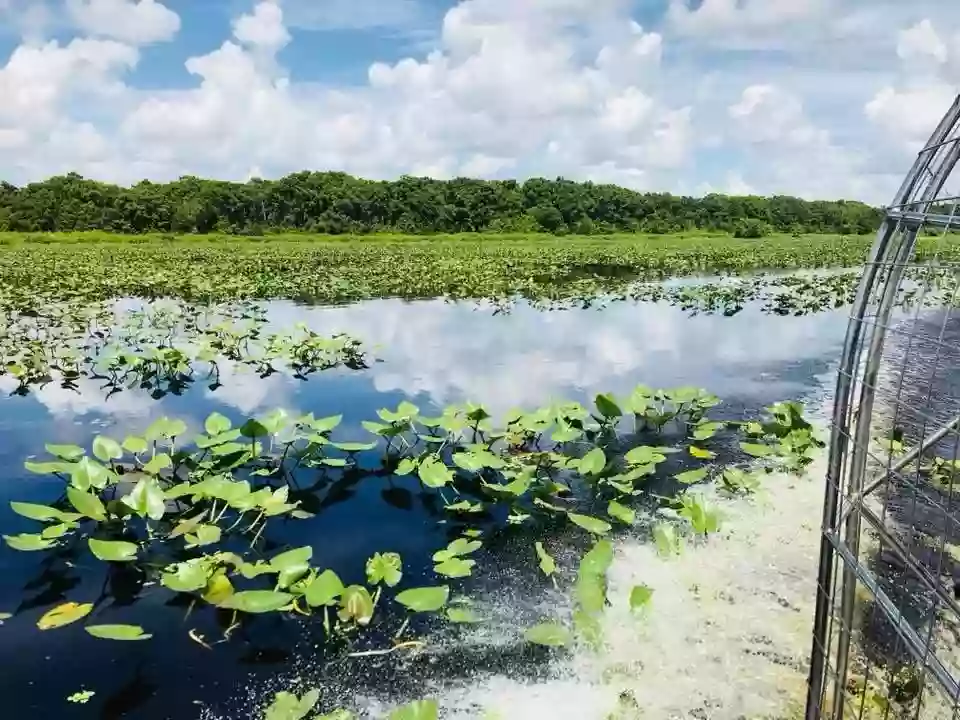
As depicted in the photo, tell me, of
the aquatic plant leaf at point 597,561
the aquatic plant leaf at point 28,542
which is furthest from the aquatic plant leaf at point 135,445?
the aquatic plant leaf at point 597,561

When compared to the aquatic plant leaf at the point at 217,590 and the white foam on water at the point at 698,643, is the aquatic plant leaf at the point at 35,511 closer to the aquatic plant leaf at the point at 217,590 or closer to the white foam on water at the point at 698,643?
the aquatic plant leaf at the point at 217,590

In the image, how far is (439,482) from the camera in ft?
12.3

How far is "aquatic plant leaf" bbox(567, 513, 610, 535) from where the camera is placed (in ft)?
11.2

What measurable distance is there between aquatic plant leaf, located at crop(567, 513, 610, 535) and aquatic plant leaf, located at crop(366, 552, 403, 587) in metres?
0.80

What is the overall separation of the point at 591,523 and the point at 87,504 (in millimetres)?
2048

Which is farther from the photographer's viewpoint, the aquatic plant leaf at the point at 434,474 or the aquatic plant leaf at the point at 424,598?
the aquatic plant leaf at the point at 434,474

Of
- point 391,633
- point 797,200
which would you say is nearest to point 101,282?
point 391,633

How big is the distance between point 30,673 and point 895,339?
539 centimetres

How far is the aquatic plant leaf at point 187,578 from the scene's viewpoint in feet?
9.17

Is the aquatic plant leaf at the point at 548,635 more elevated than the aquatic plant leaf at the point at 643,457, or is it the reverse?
the aquatic plant leaf at the point at 643,457

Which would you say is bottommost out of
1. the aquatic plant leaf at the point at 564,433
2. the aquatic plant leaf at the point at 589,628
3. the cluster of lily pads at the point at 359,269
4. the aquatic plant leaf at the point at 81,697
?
the aquatic plant leaf at the point at 81,697

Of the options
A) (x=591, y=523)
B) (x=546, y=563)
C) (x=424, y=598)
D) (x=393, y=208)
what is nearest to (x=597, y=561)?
(x=546, y=563)

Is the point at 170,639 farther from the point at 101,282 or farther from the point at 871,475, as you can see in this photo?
the point at 101,282

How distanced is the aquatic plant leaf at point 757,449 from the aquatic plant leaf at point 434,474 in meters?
1.73
